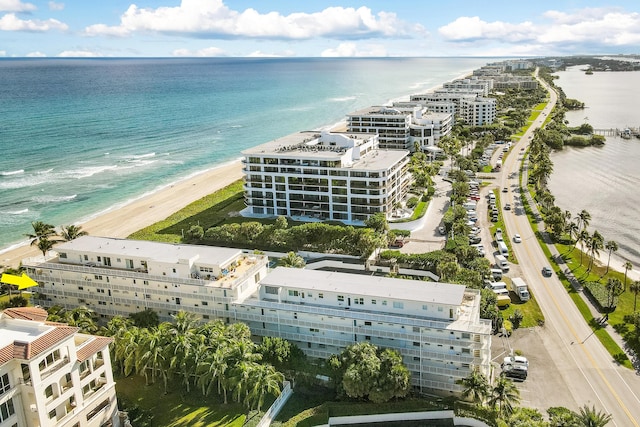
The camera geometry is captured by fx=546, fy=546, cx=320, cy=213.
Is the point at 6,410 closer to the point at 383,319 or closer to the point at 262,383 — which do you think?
the point at 262,383

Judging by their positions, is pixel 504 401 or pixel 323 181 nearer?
pixel 504 401

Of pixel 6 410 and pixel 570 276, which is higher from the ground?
pixel 6 410

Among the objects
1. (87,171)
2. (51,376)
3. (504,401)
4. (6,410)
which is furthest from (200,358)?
(87,171)

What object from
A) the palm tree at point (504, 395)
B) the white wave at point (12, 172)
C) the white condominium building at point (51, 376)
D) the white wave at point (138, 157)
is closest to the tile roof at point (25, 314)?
the white condominium building at point (51, 376)

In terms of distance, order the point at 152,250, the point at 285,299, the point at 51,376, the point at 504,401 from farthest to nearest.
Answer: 1. the point at 152,250
2. the point at 285,299
3. the point at 504,401
4. the point at 51,376

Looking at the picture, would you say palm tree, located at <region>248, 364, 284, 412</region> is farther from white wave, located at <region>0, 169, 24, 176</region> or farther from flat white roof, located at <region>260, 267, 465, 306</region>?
white wave, located at <region>0, 169, 24, 176</region>

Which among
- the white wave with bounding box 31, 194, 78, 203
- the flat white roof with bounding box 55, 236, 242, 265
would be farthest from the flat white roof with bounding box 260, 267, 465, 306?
the white wave with bounding box 31, 194, 78, 203

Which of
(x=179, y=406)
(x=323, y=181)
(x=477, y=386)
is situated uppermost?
(x=323, y=181)
